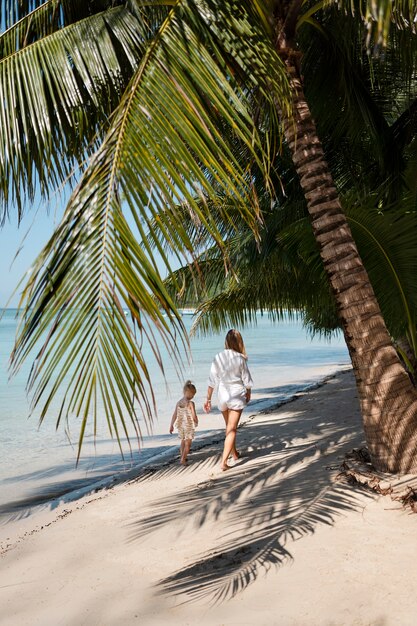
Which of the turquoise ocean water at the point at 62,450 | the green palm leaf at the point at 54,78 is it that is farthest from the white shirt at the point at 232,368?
the green palm leaf at the point at 54,78

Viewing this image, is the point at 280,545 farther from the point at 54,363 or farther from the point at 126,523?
the point at 54,363

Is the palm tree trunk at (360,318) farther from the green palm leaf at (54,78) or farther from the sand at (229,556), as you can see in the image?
the green palm leaf at (54,78)

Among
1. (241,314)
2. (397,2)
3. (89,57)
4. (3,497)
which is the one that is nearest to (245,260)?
(241,314)

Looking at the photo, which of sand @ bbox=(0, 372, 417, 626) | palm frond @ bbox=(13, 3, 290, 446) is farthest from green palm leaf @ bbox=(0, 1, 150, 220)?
sand @ bbox=(0, 372, 417, 626)

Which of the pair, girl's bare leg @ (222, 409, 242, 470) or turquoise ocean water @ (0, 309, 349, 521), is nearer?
girl's bare leg @ (222, 409, 242, 470)

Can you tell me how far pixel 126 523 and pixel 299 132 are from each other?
343 cm

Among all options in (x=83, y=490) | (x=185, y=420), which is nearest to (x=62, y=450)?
(x=83, y=490)

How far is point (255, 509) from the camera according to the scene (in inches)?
189

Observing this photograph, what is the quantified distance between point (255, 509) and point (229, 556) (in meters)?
0.83

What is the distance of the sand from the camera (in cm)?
336

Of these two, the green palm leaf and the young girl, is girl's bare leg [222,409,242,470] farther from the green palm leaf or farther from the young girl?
the green palm leaf

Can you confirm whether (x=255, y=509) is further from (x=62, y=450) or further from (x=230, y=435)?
(x=62, y=450)

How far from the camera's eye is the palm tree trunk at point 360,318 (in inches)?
187

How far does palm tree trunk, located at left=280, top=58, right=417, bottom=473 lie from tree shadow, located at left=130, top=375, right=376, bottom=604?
19.8 inches
